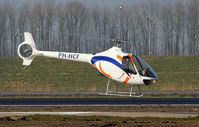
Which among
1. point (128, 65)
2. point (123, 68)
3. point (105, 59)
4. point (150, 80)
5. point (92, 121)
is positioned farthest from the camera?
point (105, 59)

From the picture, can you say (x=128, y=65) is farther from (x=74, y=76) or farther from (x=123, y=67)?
(x=74, y=76)

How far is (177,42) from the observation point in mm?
97062

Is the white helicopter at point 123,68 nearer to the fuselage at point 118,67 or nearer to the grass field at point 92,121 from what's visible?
the fuselage at point 118,67

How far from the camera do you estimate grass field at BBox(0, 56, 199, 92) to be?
51.9 metres

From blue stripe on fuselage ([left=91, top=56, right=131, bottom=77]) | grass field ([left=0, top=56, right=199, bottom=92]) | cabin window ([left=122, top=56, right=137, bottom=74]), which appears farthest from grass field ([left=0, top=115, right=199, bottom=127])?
grass field ([left=0, top=56, right=199, bottom=92])

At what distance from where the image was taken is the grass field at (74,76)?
5188 centimetres

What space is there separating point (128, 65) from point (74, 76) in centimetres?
2597

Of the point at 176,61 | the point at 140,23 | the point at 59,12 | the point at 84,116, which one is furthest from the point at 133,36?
the point at 84,116

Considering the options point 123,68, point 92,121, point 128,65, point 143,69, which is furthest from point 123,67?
point 92,121

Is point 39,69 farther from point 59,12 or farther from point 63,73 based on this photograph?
point 59,12

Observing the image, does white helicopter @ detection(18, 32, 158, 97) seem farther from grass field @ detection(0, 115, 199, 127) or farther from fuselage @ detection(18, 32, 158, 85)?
grass field @ detection(0, 115, 199, 127)

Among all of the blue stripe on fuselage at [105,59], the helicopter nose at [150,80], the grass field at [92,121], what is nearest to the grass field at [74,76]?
the blue stripe on fuselage at [105,59]

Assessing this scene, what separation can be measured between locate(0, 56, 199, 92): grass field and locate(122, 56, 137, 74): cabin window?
61.9 feet

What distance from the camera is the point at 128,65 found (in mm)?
30922
